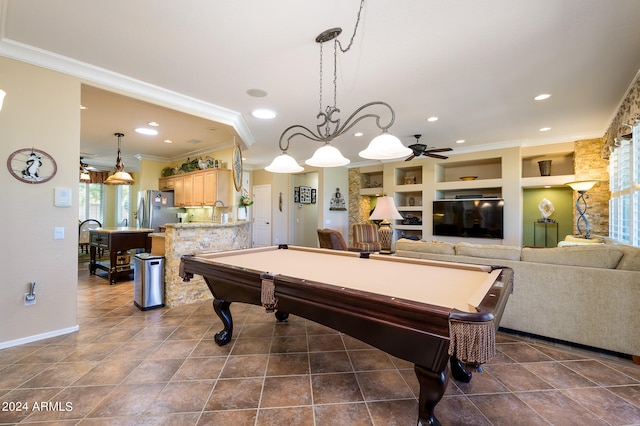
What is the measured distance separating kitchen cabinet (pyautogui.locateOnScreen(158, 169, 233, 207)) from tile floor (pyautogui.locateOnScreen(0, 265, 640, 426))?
2913 mm

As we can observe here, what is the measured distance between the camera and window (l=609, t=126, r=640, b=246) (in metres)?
3.11

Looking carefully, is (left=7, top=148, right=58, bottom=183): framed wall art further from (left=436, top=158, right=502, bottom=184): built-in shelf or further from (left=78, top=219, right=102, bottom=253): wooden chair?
(left=436, top=158, right=502, bottom=184): built-in shelf

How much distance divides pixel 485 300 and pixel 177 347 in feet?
7.96

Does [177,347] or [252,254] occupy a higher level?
[252,254]

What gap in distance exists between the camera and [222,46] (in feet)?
7.66

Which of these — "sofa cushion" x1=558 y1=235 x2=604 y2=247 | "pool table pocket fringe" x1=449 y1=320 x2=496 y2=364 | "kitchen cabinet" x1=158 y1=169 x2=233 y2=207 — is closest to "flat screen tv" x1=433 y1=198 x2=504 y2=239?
"sofa cushion" x1=558 y1=235 x2=604 y2=247

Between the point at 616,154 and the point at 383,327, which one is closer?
the point at 383,327

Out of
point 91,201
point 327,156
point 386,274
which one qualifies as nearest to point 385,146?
point 327,156

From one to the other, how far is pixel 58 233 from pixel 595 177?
7598 mm

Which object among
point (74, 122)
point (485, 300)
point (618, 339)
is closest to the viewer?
point (485, 300)

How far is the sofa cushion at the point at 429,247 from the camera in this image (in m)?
3.08

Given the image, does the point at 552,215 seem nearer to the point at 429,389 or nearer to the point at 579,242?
the point at 579,242

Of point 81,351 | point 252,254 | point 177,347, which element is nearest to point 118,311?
point 81,351

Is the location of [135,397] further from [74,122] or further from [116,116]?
[116,116]
